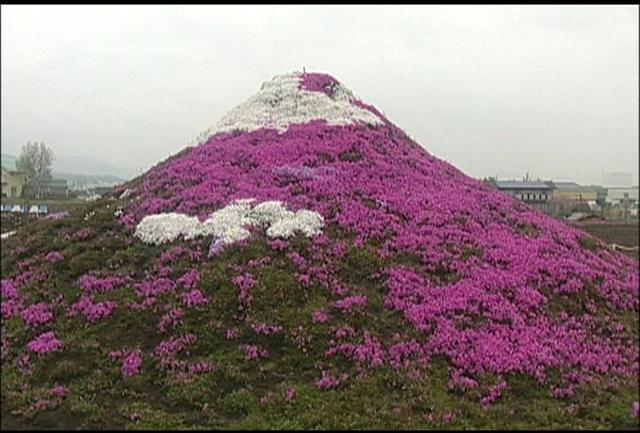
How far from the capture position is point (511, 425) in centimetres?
1119

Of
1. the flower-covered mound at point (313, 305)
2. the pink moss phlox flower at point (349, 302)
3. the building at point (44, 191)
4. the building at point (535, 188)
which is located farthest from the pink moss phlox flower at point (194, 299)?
the building at point (535, 188)

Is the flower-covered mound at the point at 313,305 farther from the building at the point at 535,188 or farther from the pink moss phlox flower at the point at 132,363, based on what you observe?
the building at the point at 535,188

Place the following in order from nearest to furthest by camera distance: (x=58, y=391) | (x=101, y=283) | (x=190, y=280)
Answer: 1. (x=58, y=391)
2. (x=190, y=280)
3. (x=101, y=283)

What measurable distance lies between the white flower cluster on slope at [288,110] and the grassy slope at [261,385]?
12.5 m

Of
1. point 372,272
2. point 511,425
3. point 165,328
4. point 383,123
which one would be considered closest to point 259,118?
point 383,123

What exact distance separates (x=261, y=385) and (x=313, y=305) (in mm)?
3439

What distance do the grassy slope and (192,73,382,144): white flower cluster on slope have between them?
12515 mm

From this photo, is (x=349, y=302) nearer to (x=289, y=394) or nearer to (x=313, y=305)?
(x=313, y=305)

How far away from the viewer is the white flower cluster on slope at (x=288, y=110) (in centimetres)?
2914

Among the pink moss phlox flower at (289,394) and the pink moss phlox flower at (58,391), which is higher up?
the pink moss phlox flower at (289,394)

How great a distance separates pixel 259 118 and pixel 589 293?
57.1ft

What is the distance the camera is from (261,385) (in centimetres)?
1298

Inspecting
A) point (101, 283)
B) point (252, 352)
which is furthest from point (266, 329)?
point (101, 283)

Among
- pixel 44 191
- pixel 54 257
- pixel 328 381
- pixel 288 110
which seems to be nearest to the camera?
pixel 328 381
